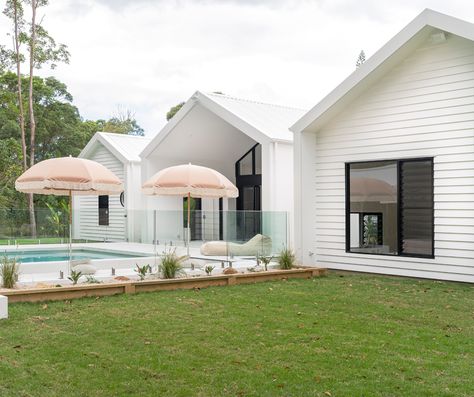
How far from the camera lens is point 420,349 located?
5.29m

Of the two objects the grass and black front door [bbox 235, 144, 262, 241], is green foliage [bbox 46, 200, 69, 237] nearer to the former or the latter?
black front door [bbox 235, 144, 262, 241]

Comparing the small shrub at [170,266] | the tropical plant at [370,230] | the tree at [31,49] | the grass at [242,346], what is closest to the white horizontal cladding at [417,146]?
the tropical plant at [370,230]

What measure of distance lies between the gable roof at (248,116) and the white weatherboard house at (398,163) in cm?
239

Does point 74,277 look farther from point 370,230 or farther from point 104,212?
point 104,212

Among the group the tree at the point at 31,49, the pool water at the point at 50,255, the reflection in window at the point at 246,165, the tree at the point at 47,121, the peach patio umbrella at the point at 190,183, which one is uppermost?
the tree at the point at 31,49

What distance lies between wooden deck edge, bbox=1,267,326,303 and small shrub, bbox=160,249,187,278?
43cm

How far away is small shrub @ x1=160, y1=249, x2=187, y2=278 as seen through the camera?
9531 millimetres

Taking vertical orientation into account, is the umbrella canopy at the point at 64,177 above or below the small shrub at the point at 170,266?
above

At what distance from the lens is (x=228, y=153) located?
1959 centimetres

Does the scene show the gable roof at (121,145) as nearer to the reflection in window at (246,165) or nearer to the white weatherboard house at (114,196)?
the white weatherboard house at (114,196)

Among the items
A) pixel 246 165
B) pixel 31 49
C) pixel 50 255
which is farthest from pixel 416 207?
pixel 31 49

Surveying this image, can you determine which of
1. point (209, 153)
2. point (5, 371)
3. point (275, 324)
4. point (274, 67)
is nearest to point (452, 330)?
point (275, 324)

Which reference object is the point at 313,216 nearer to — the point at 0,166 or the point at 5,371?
the point at 5,371

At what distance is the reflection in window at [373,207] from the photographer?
10.8m
